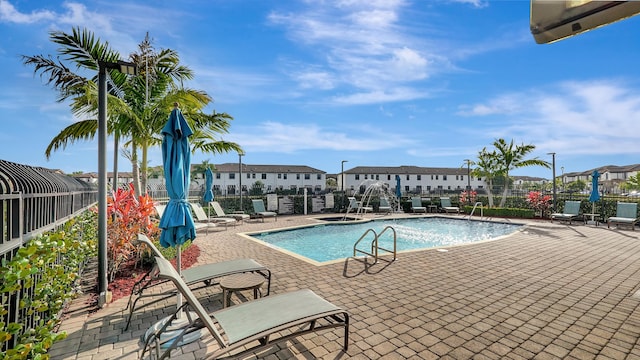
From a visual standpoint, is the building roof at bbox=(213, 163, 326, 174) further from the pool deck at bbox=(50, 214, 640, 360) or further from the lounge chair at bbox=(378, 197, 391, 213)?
the pool deck at bbox=(50, 214, 640, 360)

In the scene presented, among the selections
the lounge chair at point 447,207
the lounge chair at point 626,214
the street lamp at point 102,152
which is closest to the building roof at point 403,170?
the lounge chair at point 447,207

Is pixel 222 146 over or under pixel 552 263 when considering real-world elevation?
over

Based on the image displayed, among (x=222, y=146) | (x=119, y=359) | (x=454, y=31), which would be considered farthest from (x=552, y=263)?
(x=222, y=146)

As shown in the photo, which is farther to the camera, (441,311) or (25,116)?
(25,116)

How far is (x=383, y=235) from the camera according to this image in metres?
12.9

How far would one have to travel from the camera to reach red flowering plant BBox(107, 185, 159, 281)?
19.3ft

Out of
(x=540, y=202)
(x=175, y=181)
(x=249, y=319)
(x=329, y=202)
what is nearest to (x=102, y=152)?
(x=175, y=181)

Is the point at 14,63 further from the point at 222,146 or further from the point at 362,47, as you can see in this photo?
the point at 362,47

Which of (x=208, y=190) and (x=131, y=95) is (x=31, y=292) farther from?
(x=208, y=190)

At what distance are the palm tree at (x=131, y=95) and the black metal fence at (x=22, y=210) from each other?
157 inches

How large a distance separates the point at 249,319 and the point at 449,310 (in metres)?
3.07

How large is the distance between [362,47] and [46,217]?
9.24 metres

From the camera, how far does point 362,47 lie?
9.73 meters

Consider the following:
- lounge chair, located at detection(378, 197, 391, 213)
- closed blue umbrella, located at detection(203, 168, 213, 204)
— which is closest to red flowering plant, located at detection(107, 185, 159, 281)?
closed blue umbrella, located at detection(203, 168, 213, 204)
